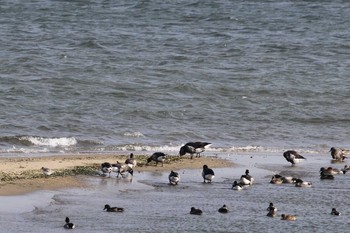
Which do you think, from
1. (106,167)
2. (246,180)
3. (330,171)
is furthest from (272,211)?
(106,167)

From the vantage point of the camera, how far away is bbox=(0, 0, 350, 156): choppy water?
25.7 metres

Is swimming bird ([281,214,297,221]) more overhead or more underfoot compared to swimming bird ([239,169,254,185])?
more underfoot

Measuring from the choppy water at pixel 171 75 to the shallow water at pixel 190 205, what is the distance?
4292mm

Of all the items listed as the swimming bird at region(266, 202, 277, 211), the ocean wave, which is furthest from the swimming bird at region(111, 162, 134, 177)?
the ocean wave

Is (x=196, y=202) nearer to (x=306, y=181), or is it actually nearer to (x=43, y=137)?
(x=306, y=181)

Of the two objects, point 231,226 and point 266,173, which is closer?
point 231,226

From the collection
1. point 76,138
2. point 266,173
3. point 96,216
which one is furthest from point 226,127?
point 96,216

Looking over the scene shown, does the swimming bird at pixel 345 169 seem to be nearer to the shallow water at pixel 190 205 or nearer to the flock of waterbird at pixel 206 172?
the flock of waterbird at pixel 206 172

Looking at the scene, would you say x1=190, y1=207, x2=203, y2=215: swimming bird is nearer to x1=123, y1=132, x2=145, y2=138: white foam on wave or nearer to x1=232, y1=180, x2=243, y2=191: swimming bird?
x1=232, y1=180, x2=243, y2=191: swimming bird

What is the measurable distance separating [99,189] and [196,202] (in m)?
2.07

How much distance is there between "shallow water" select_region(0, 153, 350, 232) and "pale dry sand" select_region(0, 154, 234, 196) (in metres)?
0.39

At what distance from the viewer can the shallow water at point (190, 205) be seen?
15.6m

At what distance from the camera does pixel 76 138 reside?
971 inches

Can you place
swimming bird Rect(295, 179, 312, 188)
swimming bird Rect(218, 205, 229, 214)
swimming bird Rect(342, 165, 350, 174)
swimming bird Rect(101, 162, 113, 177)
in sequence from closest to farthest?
swimming bird Rect(218, 205, 229, 214), swimming bird Rect(295, 179, 312, 188), swimming bird Rect(101, 162, 113, 177), swimming bird Rect(342, 165, 350, 174)
